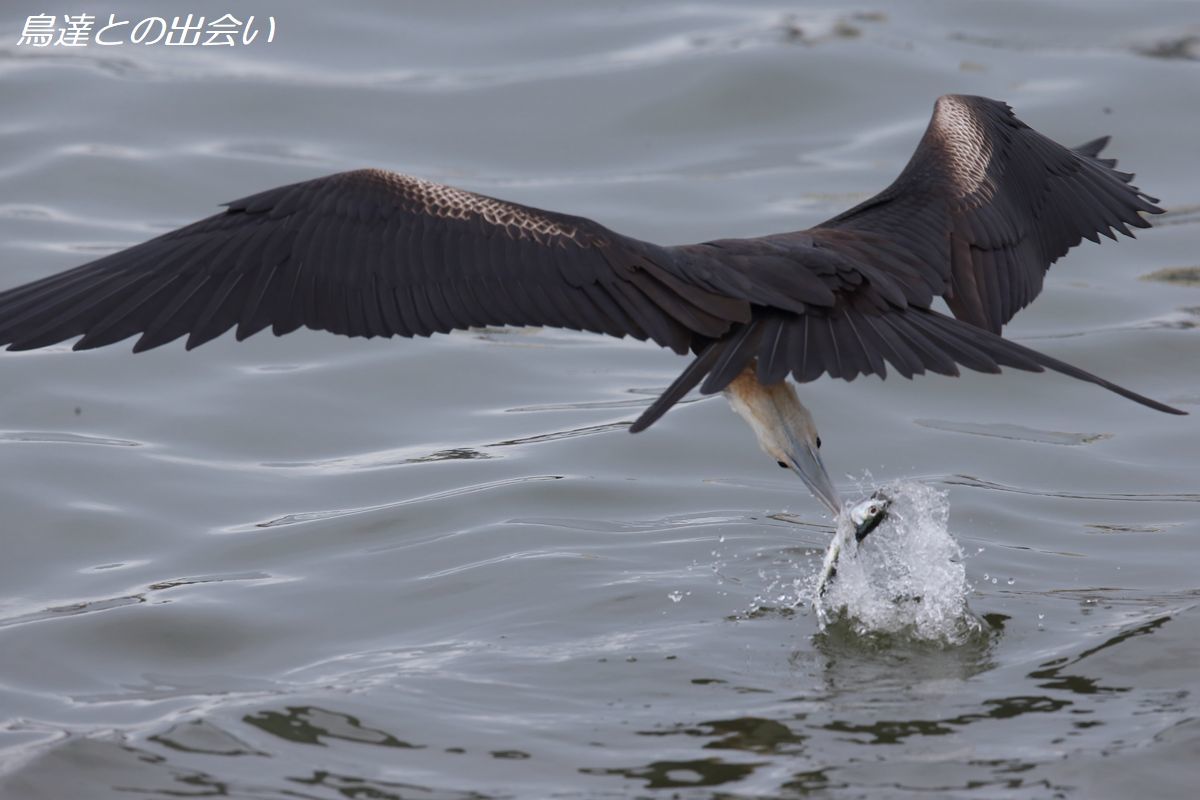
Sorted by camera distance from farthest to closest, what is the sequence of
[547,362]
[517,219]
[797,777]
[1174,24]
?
[1174,24] → [547,362] → [517,219] → [797,777]

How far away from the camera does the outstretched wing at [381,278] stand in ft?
18.7

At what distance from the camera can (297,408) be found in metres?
9.02

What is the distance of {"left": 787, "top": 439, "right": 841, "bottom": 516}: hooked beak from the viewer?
244 inches

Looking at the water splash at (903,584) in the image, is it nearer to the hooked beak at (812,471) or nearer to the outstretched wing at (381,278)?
the hooked beak at (812,471)

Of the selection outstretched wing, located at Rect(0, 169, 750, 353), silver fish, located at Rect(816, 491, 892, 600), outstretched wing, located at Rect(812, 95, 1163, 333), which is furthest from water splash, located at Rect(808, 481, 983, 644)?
outstretched wing, located at Rect(0, 169, 750, 353)

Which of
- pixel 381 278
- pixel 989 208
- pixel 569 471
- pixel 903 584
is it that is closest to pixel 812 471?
pixel 903 584

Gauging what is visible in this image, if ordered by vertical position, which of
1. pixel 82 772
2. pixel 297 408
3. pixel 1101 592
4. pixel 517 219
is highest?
pixel 517 219

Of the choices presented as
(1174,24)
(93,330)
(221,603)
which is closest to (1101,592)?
(221,603)

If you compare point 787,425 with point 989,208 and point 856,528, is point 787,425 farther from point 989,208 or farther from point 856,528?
point 989,208

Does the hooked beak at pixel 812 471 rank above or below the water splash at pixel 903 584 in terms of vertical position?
above

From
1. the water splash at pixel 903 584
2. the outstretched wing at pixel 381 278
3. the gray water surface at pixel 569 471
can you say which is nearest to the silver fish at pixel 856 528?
the water splash at pixel 903 584

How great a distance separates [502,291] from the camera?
581 cm

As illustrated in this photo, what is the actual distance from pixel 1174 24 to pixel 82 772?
11.6 m

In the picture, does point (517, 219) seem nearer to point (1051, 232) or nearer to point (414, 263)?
point (414, 263)
